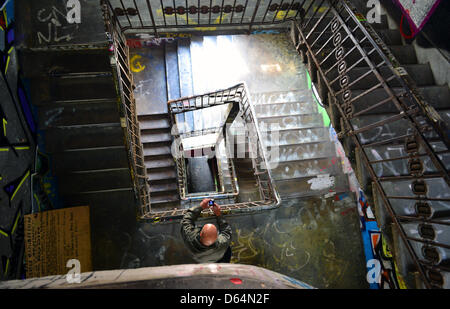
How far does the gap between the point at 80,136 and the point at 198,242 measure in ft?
7.83

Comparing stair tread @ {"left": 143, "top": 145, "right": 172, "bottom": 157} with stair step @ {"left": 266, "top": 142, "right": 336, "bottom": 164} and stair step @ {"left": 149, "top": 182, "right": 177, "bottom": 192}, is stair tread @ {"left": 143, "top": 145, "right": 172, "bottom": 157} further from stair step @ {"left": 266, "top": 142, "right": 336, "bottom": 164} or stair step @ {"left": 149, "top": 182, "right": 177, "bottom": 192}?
stair step @ {"left": 266, "top": 142, "right": 336, "bottom": 164}

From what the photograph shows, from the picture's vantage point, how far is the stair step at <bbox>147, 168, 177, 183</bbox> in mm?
6438

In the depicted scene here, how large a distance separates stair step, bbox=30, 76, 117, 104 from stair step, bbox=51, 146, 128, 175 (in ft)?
2.65

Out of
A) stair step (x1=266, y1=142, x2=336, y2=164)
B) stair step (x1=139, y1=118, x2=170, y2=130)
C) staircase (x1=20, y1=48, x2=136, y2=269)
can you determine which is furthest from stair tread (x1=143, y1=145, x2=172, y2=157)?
stair step (x1=266, y1=142, x2=336, y2=164)

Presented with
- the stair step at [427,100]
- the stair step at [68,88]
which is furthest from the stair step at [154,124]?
the stair step at [427,100]

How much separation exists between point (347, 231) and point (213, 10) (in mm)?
4994

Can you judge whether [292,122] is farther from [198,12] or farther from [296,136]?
[198,12]

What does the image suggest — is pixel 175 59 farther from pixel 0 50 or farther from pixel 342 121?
pixel 342 121

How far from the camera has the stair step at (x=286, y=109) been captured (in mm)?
6352

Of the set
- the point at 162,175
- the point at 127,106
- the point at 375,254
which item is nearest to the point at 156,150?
the point at 162,175
